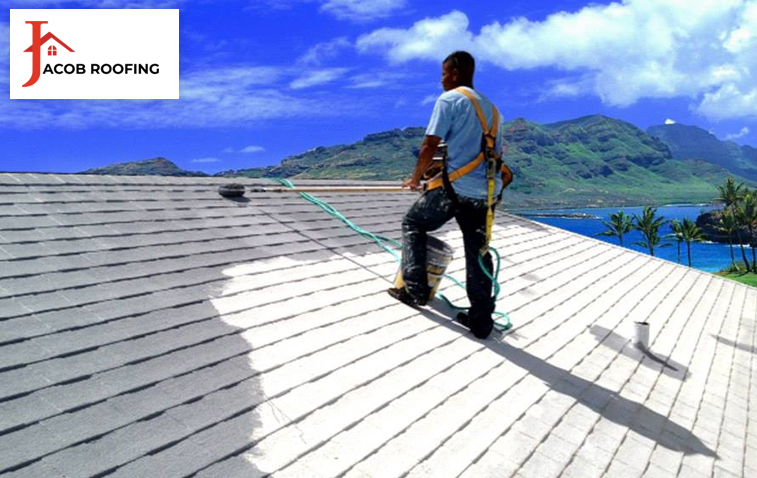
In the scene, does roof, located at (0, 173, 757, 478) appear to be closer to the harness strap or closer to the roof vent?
the roof vent

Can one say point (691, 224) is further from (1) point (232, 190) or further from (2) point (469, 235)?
(2) point (469, 235)

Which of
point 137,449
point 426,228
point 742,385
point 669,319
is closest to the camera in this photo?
point 137,449

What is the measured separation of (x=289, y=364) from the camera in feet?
10.7

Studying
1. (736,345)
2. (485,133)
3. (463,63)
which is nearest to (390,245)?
(485,133)

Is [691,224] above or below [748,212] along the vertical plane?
below

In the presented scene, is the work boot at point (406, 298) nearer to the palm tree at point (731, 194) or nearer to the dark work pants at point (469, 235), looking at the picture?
the dark work pants at point (469, 235)

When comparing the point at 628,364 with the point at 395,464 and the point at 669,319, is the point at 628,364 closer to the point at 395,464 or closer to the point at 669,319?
the point at 669,319

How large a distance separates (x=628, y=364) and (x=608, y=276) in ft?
11.0

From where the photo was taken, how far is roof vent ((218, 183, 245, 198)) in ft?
21.1

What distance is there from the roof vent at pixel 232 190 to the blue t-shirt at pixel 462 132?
10.6 ft

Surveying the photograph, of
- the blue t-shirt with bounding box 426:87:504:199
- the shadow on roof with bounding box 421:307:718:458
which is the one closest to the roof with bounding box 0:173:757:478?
the shadow on roof with bounding box 421:307:718:458

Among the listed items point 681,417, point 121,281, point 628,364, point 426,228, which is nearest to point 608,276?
point 628,364

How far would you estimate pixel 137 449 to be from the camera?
2287 millimetres

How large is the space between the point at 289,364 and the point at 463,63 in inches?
113
